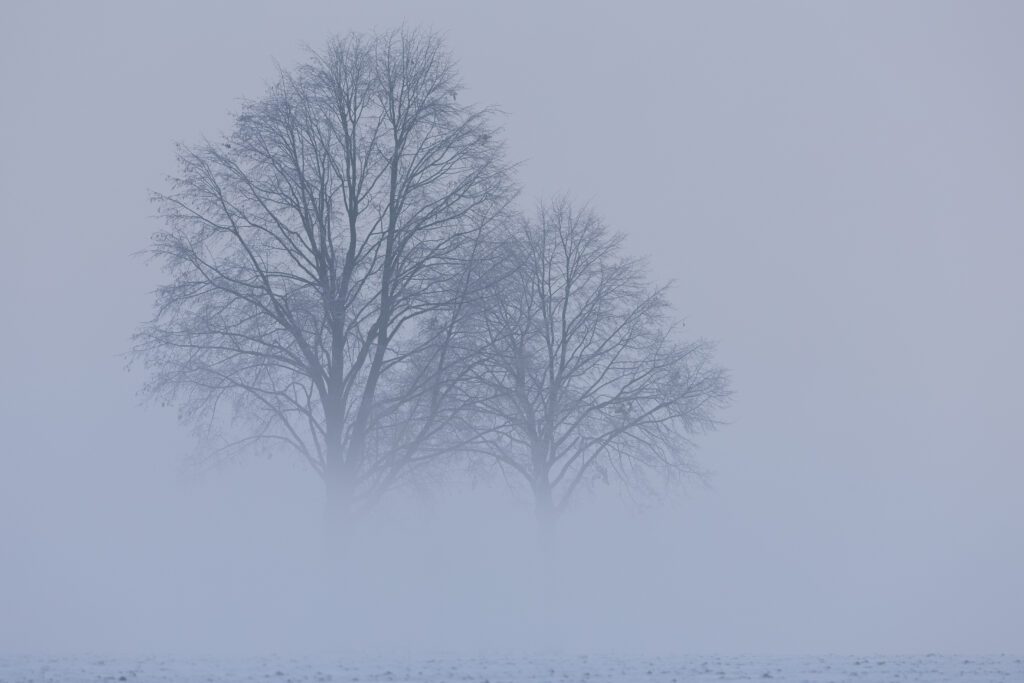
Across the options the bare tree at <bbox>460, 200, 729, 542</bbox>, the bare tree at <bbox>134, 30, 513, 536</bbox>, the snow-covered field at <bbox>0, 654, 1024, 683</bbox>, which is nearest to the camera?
the snow-covered field at <bbox>0, 654, 1024, 683</bbox>

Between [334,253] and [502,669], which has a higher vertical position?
[334,253]

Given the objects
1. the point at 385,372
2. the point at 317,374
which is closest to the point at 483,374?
the point at 385,372

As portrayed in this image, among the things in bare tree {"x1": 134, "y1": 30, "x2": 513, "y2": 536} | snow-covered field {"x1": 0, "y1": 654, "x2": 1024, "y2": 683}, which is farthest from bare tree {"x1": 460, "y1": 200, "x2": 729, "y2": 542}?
snow-covered field {"x1": 0, "y1": 654, "x2": 1024, "y2": 683}

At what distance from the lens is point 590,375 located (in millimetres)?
30078

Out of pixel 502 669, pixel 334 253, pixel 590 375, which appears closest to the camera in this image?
pixel 502 669

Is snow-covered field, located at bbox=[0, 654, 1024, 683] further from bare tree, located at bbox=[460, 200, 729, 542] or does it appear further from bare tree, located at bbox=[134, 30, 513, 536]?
bare tree, located at bbox=[460, 200, 729, 542]

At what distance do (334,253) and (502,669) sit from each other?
10.4m

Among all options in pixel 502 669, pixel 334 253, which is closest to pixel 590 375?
pixel 334 253

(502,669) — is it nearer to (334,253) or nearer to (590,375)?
(334,253)

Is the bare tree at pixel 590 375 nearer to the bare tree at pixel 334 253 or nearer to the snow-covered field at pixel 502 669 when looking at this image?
the bare tree at pixel 334 253

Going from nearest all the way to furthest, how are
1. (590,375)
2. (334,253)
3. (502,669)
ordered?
(502,669) → (334,253) → (590,375)

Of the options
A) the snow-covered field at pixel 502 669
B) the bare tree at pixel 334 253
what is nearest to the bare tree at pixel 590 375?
the bare tree at pixel 334 253

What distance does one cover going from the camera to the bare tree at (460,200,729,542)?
1145 inches

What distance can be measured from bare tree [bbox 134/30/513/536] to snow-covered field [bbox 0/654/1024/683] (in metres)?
6.95
